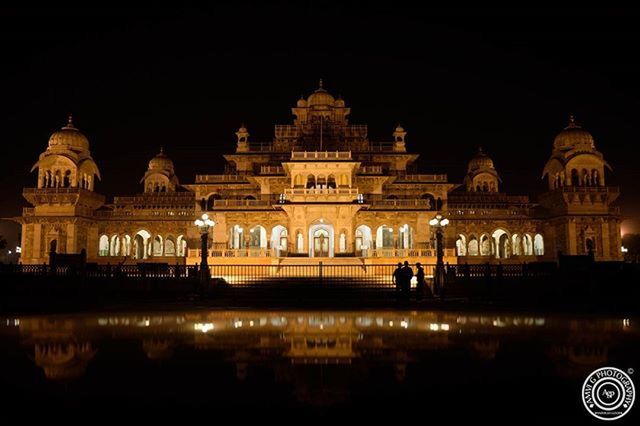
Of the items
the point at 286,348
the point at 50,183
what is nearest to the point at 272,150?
the point at 50,183

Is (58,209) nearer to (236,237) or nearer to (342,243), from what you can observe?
(236,237)

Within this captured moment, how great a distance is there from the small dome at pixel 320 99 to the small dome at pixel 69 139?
2407 centimetres

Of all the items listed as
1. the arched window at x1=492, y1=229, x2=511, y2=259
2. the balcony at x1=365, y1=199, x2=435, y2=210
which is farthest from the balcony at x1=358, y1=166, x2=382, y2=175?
the arched window at x1=492, y1=229, x2=511, y2=259

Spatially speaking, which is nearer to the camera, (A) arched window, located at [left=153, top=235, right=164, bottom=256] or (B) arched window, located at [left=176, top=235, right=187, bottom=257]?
(B) arched window, located at [left=176, top=235, right=187, bottom=257]

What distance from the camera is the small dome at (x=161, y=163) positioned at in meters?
61.6

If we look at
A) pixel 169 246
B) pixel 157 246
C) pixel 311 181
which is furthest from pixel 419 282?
pixel 157 246

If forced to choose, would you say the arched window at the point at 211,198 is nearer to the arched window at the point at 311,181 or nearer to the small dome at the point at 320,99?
the arched window at the point at 311,181

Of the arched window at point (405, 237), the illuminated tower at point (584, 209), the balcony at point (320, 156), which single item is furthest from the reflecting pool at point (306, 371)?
the illuminated tower at point (584, 209)

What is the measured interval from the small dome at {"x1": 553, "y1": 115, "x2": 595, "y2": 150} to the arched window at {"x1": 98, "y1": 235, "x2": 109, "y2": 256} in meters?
48.3

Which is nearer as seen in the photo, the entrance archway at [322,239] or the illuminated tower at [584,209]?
the entrance archway at [322,239]

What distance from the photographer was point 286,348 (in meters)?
9.66

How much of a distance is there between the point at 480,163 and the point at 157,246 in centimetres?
4036

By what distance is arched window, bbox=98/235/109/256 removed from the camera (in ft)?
166

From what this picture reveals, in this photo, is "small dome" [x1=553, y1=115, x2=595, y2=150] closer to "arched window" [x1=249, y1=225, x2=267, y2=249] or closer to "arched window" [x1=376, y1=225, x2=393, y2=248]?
"arched window" [x1=376, y1=225, x2=393, y2=248]
